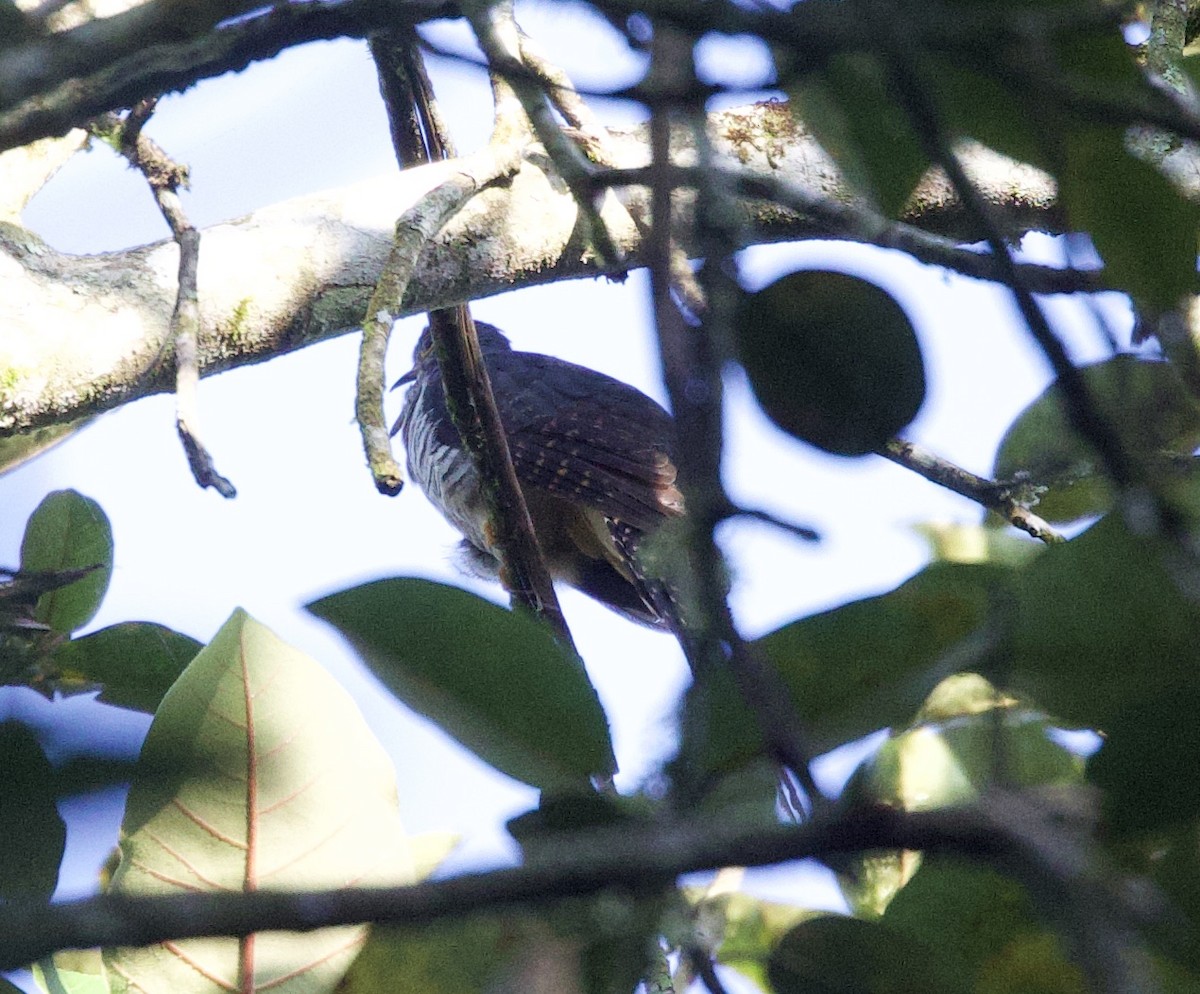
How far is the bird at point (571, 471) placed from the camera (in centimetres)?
428

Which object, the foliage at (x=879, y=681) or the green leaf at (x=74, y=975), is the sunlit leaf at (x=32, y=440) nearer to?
the green leaf at (x=74, y=975)

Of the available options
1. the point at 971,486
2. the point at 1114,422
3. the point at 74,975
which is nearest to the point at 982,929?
the point at 1114,422

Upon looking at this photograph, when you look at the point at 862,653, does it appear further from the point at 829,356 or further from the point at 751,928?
the point at 751,928

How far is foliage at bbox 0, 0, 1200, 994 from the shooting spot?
377 millimetres

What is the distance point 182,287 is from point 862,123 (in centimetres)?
104

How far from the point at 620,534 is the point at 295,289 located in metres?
1.90

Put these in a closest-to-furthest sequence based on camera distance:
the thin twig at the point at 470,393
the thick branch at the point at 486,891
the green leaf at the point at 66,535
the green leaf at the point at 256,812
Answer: the thick branch at the point at 486,891 → the green leaf at the point at 256,812 → the green leaf at the point at 66,535 → the thin twig at the point at 470,393

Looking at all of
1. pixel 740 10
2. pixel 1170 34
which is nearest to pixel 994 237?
pixel 740 10

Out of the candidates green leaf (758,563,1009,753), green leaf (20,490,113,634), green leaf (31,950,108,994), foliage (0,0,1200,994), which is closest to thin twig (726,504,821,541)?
foliage (0,0,1200,994)

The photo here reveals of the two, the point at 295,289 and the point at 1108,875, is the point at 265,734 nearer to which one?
the point at 1108,875

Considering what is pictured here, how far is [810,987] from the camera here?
0.53 m

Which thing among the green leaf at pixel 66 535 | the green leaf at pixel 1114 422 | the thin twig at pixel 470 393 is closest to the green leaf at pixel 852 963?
Result: the green leaf at pixel 1114 422

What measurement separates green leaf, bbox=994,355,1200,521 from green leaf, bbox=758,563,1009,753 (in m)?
0.08

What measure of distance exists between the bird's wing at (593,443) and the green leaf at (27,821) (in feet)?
11.2
